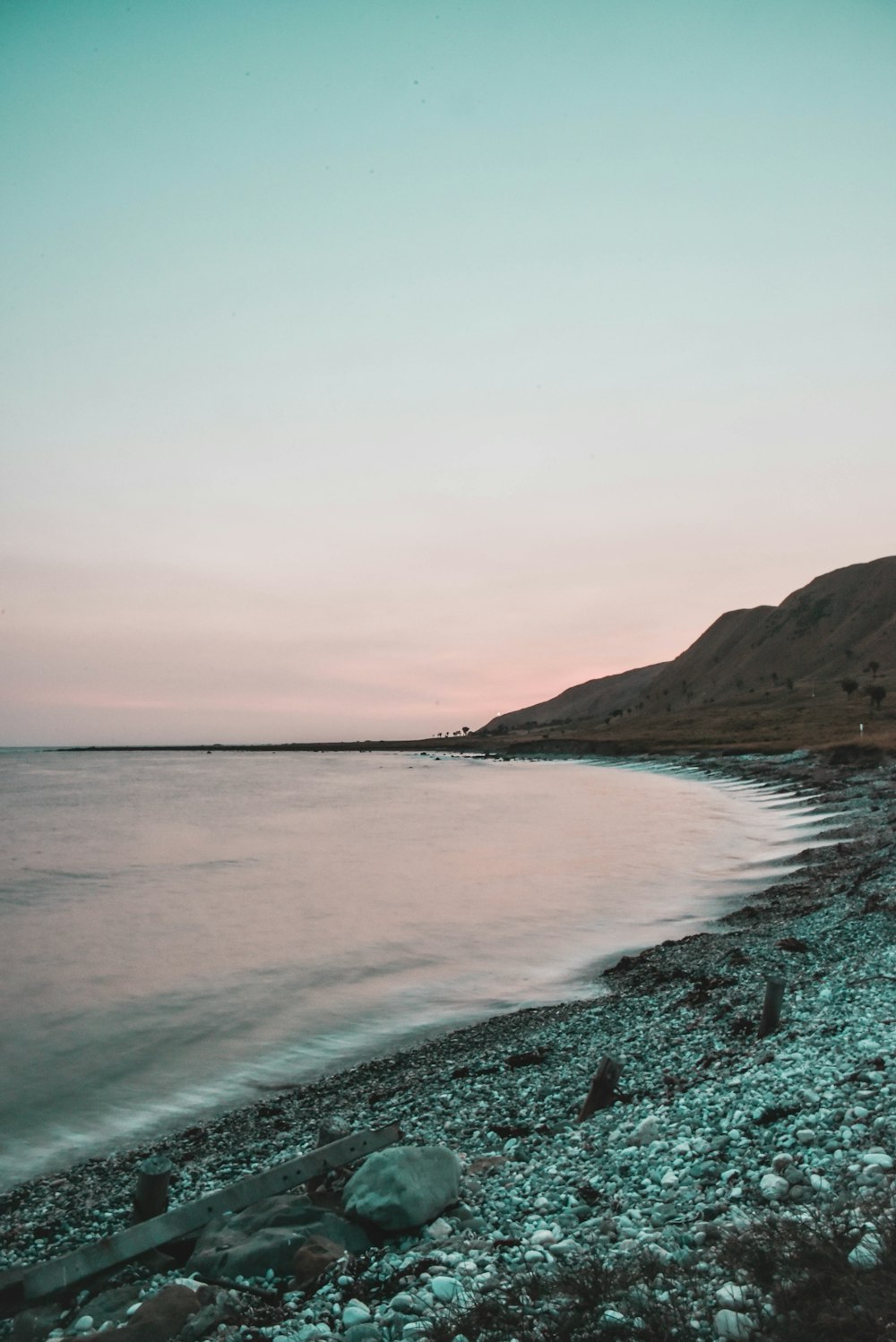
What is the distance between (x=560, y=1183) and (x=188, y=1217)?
3.95m

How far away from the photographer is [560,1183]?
8984 millimetres

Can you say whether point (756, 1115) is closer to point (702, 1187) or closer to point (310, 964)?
point (702, 1187)

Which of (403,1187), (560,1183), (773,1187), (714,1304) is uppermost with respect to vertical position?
(714,1304)

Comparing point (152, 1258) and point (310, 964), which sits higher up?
point (152, 1258)

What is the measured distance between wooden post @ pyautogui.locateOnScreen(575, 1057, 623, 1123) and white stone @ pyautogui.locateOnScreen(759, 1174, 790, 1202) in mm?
3584

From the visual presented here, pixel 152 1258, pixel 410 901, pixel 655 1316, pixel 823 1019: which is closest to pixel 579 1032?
pixel 823 1019

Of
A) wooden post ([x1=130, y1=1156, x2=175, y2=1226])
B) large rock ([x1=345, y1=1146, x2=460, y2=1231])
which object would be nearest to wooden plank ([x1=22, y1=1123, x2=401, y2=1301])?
wooden post ([x1=130, y1=1156, x2=175, y2=1226])

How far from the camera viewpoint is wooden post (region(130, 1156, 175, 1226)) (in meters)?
9.29

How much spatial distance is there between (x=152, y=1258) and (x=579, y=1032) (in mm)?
9088

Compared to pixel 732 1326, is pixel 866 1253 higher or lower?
higher

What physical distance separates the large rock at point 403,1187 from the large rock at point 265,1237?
255 millimetres

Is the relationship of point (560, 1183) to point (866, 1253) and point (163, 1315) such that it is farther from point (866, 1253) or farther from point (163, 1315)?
point (163, 1315)

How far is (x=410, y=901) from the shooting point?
35.1 metres

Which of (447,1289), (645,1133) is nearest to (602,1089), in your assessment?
(645,1133)
